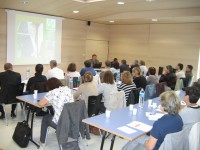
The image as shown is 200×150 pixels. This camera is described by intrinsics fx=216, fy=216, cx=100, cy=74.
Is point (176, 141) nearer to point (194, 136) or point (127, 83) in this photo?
point (194, 136)

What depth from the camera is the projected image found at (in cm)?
784

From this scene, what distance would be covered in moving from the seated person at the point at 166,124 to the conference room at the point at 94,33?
287 centimetres

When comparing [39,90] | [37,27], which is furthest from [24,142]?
[37,27]

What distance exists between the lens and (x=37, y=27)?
8.35 m

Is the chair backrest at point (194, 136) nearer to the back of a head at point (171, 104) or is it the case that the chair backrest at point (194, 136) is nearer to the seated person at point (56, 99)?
the back of a head at point (171, 104)

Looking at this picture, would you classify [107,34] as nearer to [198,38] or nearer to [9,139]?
[198,38]

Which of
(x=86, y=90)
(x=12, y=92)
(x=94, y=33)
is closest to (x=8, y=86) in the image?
(x=12, y=92)

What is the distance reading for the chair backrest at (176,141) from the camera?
2076mm

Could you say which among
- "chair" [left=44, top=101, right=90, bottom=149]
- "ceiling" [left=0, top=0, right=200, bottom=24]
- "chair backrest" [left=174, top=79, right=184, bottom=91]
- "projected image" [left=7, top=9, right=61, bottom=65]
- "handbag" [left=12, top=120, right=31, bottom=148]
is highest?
"ceiling" [left=0, top=0, right=200, bottom=24]

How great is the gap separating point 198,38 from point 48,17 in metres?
6.17

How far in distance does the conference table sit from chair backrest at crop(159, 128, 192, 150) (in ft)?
1.39

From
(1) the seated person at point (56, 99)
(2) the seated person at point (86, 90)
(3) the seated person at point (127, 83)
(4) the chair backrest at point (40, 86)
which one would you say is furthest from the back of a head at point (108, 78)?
(4) the chair backrest at point (40, 86)

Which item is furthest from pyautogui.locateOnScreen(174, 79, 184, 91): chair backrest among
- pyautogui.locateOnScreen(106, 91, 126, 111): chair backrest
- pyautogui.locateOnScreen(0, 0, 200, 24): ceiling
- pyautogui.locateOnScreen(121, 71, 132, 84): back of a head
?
pyautogui.locateOnScreen(106, 91, 126, 111): chair backrest

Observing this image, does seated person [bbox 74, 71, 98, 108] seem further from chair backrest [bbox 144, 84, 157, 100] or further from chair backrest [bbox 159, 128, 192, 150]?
chair backrest [bbox 159, 128, 192, 150]
